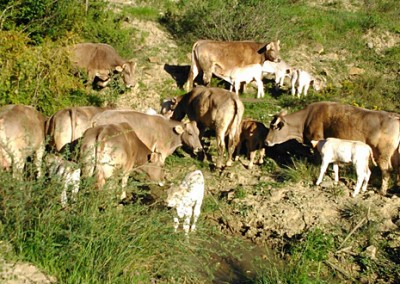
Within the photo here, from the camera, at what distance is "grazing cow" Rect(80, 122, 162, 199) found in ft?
33.6

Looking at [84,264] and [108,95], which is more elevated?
[84,264]

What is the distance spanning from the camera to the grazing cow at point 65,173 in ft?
27.1

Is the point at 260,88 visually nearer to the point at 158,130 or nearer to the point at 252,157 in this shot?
the point at 252,157

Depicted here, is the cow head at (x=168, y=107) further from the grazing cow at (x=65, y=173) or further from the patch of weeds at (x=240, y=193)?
the grazing cow at (x=65, y=173)

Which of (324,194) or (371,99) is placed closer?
(324,194)

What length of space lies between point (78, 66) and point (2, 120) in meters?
6.52

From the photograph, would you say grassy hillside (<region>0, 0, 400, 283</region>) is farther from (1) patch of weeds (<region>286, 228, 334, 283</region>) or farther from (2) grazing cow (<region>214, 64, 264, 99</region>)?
(2) grazing cow (<region>214, 64, 264, 99</region>)

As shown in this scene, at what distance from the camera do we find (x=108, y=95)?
58.7ft

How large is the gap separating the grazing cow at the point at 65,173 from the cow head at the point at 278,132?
21.2ft

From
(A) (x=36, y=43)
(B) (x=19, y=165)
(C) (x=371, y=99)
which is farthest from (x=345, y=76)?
(B) (x=19, y=165)

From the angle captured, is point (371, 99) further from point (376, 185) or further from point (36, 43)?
point (36, 43)

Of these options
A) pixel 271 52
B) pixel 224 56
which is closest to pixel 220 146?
pixel 224 56

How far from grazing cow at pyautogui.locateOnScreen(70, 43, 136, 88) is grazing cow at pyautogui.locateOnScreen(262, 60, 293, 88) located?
4.14 m

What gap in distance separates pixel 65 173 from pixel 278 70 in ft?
39.3
